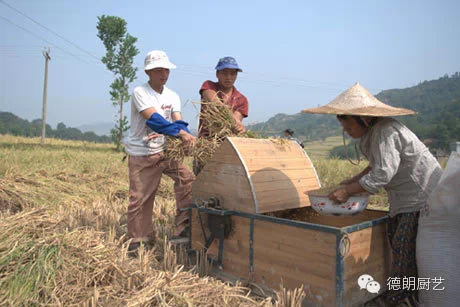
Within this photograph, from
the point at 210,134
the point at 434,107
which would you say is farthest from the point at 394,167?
the point at 434,107

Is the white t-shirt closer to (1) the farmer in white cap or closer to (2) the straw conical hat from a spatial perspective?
(1) the farmer in white cap

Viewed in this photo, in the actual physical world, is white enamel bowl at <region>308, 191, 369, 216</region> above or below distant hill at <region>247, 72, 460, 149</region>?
below

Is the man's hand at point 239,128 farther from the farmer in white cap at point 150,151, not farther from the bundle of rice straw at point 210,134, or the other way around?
the farmer in white cap at point 150,151

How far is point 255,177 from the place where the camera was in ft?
12.1

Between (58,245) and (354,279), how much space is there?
2340mm

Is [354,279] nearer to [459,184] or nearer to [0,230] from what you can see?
[459,184]

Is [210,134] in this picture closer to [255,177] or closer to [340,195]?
[255,177]

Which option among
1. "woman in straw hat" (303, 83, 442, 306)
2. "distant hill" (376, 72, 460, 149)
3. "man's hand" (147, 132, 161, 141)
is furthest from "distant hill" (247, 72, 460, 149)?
"woman in straw hat" (303, 83, 442, 306)

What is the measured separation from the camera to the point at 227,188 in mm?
3857

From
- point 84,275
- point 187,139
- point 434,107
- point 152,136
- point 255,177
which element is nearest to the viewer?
point 84,275

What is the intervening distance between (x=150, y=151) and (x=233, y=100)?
3.79 feet

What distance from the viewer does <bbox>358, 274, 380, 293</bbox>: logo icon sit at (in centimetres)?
307

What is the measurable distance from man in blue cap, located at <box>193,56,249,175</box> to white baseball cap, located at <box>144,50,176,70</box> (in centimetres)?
52

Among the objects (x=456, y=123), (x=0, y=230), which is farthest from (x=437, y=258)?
(x=456, y=123)
